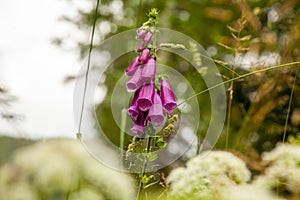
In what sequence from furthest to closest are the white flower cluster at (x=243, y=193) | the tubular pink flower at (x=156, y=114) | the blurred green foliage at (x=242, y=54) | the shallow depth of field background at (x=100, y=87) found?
1. the blurred green foliage at (x=242, y=54)
2. the shallow depth of field background at (x=100, y=87)
3. the white flower cluster at (x=243, y=193)
4. the tubular pink flower at (x=156, y=114)

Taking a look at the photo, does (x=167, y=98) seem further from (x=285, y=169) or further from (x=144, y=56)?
(x=285, y=169)

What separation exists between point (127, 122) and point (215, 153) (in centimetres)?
19

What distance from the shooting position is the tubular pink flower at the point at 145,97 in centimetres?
75

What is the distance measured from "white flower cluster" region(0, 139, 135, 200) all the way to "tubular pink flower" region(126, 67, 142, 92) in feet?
0.69

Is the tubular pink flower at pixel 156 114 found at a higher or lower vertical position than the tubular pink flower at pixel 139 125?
higher

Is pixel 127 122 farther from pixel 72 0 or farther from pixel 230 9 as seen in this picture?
pixel 230 9

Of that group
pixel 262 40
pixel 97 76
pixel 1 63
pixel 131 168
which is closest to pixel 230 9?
pixel 262 40

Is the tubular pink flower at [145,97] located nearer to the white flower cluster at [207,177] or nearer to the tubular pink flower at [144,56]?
the tubular pink flower at [144,56]

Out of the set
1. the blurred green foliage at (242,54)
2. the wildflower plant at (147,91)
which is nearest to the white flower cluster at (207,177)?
the wildflower plant at (147,91)

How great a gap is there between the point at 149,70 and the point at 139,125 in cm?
8

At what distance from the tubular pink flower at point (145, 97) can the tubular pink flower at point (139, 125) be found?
0.01 m

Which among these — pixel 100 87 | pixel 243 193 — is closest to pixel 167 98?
pixel 243 193

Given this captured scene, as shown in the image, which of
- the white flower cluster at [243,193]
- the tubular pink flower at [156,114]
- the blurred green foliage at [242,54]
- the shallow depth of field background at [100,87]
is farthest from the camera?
the blurred green foliage at [242,54]

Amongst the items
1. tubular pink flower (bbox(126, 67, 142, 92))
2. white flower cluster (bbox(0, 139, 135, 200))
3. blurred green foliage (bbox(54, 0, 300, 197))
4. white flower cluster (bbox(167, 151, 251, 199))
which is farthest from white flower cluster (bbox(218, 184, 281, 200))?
blurred green foliage (bbox(54, 0, 300, 197))
